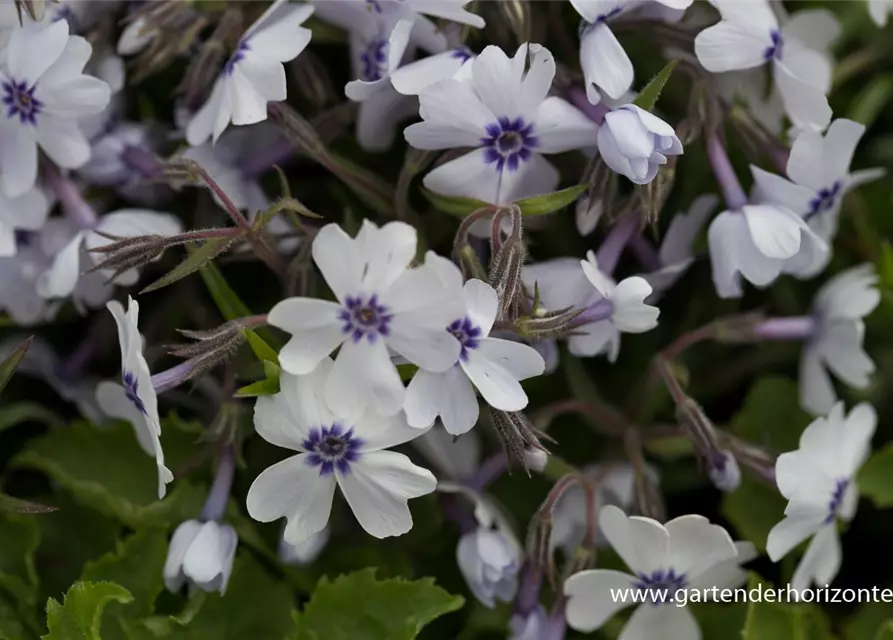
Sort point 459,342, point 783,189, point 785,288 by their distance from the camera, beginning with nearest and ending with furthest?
point 459,342 < point 783,189 < point 785,288

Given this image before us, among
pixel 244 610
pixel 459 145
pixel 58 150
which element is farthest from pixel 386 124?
pixel 244 610

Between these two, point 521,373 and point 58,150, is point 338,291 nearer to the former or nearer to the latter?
point 521,373

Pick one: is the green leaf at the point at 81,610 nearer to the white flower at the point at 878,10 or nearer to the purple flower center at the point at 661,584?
the purple flower center at the point at 661,584

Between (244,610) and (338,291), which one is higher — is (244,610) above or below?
below

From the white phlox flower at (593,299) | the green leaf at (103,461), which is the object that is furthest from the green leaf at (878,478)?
the green leaf at (103,461)

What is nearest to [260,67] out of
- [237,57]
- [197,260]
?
[237,57]

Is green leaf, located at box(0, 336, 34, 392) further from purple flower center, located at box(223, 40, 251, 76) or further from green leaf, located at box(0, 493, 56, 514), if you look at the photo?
purple flower center, located at box(223, 40, 251, 76)

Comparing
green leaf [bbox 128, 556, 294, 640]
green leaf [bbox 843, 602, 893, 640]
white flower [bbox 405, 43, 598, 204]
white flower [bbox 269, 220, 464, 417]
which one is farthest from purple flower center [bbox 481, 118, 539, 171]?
green leaf [bbox 843, 602, 893, 640]
